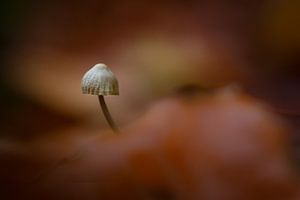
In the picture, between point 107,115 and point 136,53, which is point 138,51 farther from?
point 107,115

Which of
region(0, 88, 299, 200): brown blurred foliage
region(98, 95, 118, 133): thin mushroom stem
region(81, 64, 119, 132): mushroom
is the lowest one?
region(0, 88, 299, 200): brown blurred foliage

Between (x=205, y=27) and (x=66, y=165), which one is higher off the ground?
(x=205, y=27)

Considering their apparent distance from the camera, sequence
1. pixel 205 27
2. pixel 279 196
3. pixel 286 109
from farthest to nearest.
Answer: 1. pixel 205 27
2. pixel 286 109
3. pixel 279 196

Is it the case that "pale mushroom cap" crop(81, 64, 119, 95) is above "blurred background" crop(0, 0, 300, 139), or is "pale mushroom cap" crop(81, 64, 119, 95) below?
below

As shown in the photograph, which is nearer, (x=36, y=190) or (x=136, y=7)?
(x=36, y=190)

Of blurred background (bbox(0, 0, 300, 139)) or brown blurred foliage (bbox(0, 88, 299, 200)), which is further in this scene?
blurred background (bbox(0, 0, 300, 139))

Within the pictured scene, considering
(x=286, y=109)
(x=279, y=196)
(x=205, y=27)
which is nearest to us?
(x=279, y=196)

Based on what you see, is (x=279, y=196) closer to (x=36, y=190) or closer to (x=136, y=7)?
(x=36, y=190)

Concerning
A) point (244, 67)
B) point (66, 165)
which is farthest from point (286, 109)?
point (66, 165)
